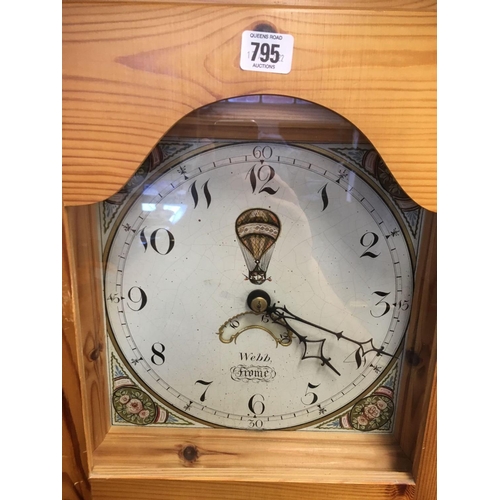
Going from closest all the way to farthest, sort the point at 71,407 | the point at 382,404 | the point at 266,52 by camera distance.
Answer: the point at 266,52
the point at 71,407
the point at 382,404

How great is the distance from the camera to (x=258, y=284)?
808 millimetres

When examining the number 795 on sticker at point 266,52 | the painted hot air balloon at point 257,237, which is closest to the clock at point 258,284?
the painted hot air balloon at point 257,237

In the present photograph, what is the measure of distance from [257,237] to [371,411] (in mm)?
419

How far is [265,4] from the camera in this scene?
24.0 inches

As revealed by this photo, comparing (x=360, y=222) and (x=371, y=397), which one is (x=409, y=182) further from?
(x=371, y=397)

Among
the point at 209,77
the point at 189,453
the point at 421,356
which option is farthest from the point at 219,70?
the point at 189,453

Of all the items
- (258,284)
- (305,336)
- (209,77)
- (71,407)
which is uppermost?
(209,77)

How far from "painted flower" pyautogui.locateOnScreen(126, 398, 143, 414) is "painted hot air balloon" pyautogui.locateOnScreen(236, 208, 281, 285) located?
1.12ft

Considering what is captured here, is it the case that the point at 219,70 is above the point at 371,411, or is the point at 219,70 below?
above

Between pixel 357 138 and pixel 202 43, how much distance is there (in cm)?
28

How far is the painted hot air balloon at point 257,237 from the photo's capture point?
783 millimetres

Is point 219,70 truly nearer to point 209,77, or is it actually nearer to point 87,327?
point 209,77

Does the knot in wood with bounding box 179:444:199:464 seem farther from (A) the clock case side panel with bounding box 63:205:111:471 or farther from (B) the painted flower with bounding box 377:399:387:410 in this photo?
(B) the painted flower with bounding box 377:399:387:410

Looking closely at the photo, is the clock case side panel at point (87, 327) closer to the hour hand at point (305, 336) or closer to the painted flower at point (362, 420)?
the hour hand at point (305, 336)
